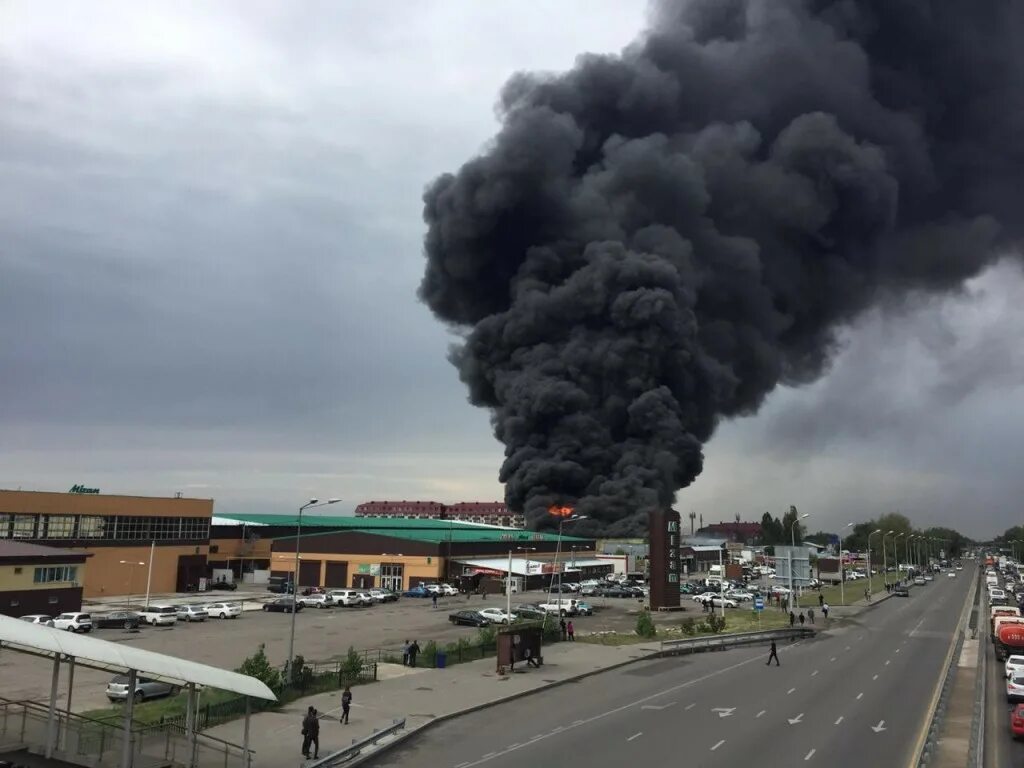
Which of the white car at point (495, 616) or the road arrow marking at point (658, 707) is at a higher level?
the road arrow marking at point (658, 707)

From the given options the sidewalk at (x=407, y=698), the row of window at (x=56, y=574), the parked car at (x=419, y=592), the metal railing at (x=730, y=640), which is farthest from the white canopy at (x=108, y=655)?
the parked car at (x=419, y=592)

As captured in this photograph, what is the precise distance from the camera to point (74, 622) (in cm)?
4047

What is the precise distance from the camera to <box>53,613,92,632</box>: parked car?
1581 inches

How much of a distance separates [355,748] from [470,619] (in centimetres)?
3164

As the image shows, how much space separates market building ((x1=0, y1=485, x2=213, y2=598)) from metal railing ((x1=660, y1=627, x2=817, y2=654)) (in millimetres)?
33559

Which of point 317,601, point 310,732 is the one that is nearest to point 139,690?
point 310,732

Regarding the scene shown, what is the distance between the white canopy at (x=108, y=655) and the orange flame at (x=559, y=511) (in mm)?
63551

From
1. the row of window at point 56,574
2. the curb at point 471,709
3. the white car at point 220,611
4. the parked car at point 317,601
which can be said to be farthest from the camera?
the parked car at point 317,601

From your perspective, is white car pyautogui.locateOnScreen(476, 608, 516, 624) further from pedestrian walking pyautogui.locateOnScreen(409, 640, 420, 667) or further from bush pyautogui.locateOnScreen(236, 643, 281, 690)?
bush pyautogui.locateOnScreen(236, 643, 281, 690)

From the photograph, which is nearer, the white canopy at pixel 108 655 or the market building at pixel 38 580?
the white canopy at pixel 108 655

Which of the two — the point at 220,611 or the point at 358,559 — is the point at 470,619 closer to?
the point at 220,611

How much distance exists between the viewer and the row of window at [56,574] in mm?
43969

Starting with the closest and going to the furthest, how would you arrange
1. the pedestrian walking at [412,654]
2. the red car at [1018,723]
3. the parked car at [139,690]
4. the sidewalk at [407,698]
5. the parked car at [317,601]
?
the red car at [1018,723], the sidewalk at [407,698], the parked car at [139,690], the pedestrian walking at [412,654], the parked car at [317,601]

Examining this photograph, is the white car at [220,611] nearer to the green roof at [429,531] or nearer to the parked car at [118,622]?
the parked car at [118,622]
